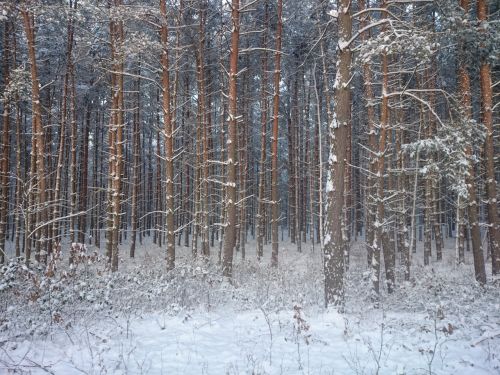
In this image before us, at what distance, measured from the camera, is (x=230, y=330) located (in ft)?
22.8

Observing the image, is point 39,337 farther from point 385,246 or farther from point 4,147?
point 4,147

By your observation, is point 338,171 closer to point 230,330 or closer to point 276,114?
point 230,330

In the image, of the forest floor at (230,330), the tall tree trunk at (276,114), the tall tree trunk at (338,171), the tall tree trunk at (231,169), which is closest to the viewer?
the forest floor at (230,330)

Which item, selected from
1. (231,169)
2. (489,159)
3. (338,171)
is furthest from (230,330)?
(489,159)

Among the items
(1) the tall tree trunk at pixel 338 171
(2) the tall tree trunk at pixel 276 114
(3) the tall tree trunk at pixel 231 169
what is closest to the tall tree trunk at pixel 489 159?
(1) the tall tree trunk at pixel 338 171

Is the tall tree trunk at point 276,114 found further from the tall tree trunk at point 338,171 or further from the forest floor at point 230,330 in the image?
the tall tree trunk at point 338,171

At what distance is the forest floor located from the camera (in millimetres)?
5184

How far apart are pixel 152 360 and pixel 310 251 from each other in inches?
706

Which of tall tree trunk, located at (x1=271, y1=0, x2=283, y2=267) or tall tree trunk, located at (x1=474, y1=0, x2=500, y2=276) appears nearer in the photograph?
tall tree trunk, located at (x1=474, y1=0, x2=500, y2=276)

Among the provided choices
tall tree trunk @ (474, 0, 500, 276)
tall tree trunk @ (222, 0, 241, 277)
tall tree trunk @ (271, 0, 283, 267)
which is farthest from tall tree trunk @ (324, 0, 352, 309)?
tall tree trunk @ (271, 0, 283, 267)

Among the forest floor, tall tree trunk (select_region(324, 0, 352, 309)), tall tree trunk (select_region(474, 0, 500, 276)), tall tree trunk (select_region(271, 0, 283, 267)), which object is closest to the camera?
the forest floor

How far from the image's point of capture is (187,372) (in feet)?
16.3

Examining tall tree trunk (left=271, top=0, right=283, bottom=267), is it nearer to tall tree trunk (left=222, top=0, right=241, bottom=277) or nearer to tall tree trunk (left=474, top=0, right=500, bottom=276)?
tall tree trunk (left=222, top=0, right=241, bottom=277)

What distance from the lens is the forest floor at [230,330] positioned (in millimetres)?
5184
